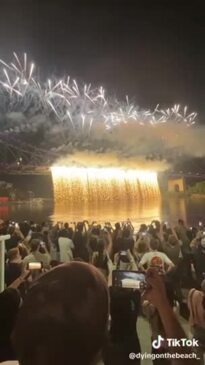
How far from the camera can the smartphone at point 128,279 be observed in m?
2.56

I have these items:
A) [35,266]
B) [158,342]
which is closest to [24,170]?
[35,266]

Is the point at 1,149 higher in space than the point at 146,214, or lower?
higher

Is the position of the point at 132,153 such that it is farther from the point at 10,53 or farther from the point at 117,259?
the point at 10,53

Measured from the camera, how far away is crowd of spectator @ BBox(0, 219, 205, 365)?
4.87 ft

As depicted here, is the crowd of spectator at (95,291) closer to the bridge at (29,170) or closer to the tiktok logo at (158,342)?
Answer: the tiktok logo at (158,342)

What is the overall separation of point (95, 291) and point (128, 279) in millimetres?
1085

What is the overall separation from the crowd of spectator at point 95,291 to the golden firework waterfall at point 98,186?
19cm

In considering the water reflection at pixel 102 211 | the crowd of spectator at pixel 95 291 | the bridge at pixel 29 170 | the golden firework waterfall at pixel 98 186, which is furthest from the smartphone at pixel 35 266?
the bridge at pixel 29 170

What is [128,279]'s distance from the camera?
2.59 metres

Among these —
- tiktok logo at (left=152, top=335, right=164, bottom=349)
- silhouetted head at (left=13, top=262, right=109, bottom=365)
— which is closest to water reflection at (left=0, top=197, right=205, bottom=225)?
tiktok logo at (left=152, top=335, right=164, bottom=349)

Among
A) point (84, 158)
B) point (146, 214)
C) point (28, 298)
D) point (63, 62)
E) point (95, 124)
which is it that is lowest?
point (28, 298)

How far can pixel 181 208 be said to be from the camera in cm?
279

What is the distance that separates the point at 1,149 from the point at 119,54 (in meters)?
1.11

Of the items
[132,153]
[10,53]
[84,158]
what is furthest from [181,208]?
[10,53]
